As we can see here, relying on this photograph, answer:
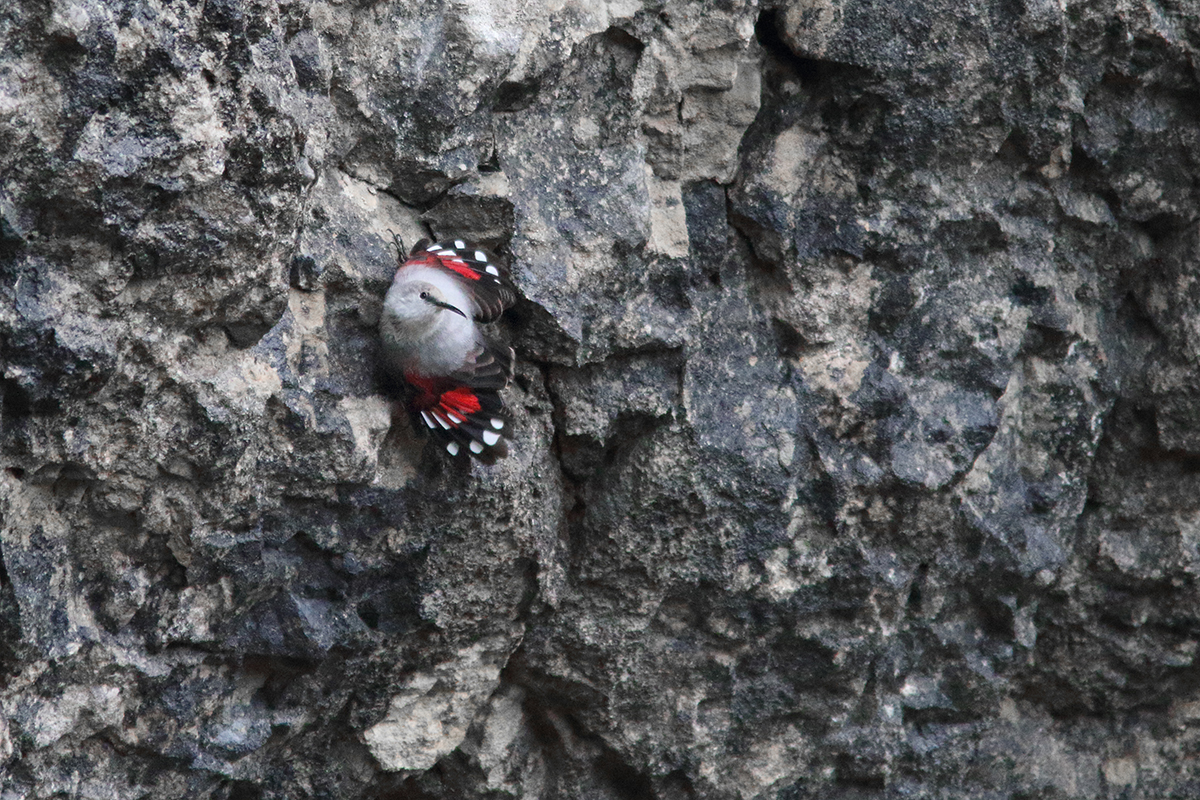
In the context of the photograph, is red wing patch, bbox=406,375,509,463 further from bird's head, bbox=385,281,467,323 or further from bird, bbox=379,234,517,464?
bird's head, bbox=385,281,467,323

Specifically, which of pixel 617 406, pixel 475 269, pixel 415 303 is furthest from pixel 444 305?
pixel 617 406

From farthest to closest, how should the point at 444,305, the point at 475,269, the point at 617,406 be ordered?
1. the point at 617,406
2. the point at 475,269
3. the point at 444,305

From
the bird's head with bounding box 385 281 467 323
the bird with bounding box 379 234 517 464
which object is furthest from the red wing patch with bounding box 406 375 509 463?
the bird's head with bounding box 385 281 467 323

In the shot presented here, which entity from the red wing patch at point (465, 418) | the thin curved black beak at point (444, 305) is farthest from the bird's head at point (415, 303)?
the red wing patch at point (465, 418)

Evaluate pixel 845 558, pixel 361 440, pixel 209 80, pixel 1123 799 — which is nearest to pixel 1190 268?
pixel 845 558

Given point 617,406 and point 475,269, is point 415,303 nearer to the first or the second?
point 475,269

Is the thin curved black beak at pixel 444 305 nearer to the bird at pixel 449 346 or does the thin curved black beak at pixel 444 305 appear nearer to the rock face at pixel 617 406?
the bird at pixel 449 346

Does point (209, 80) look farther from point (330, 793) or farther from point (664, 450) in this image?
point (330, 793)
